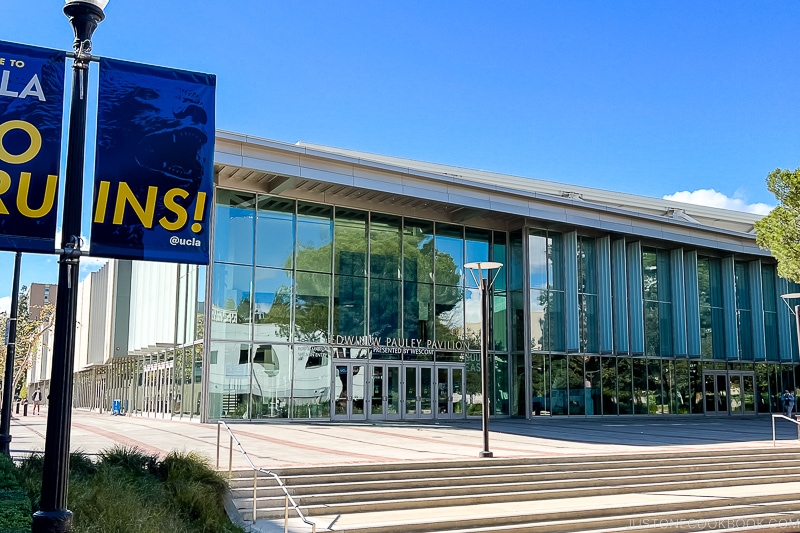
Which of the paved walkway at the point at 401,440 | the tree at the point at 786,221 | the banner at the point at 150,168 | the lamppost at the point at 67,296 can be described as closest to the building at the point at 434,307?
the paved walkway at the point at 401,440

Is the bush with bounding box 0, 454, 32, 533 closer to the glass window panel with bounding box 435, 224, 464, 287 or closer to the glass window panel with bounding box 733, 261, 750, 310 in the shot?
the glass window panel with bounding box 435, 224, 464, 287

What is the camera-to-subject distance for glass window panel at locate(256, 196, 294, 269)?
1113 inches

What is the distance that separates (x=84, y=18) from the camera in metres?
6.75

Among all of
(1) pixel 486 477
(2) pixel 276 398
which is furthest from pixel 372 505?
(2) pixel 276 398

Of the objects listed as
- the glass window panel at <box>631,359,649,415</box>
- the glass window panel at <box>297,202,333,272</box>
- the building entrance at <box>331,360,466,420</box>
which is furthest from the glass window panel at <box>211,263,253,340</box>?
the glass window panel at <box>631,359,649,415</box>

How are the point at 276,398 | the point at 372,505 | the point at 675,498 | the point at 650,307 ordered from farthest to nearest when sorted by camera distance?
the point at 650,307 → the point at 276,398 → the point at 675,498 → the point at 372,505

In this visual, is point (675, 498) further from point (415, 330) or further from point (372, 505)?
point (415, 330)

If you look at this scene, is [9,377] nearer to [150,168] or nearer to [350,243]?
[150,168]

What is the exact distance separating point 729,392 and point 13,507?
1482 inches

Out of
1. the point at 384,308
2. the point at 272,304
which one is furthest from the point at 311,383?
the point at 384,308

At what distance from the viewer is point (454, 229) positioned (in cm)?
3297

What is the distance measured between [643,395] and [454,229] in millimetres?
12192

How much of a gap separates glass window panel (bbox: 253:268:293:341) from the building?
0.19ft

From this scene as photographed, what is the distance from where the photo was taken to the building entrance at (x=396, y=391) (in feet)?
96.7
